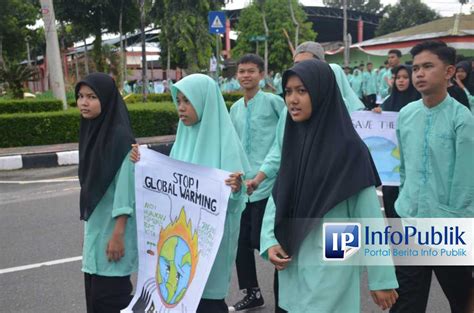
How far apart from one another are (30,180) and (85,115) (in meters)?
6.25

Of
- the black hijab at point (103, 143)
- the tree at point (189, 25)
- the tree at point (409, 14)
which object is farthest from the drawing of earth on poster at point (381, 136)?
the tree at point (409, 14)

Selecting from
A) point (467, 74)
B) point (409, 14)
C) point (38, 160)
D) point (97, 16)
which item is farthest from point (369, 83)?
point (409, 14)

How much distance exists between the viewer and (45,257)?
15.4ft

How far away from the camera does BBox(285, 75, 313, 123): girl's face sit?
217 cm

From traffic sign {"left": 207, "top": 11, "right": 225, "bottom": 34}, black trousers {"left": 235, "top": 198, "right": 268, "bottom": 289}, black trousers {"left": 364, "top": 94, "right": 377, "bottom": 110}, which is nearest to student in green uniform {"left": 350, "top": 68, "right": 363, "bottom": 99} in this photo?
black trousers {"left": 364, "top": 94, "right": 377, "bottom": 110}

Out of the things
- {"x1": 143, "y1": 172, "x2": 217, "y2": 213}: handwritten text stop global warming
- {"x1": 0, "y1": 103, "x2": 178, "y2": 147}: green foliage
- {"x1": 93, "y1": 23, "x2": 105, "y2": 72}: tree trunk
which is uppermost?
{"x1": 93, "y1": 23, "x2": 105, "y2": 72}: tree trunk

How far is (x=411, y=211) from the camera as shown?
9.50 feet

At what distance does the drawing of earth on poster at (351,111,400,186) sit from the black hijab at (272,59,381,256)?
2.67 m

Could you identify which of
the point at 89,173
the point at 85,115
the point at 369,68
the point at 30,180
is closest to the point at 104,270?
the point at 89,173

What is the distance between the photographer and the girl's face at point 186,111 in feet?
8.95

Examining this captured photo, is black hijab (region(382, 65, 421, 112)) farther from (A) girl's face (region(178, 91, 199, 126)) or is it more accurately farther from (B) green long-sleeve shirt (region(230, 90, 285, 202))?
(A) girl's face (region(178, 91, 199, 126))

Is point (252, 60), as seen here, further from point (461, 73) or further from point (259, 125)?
point (461, 73)

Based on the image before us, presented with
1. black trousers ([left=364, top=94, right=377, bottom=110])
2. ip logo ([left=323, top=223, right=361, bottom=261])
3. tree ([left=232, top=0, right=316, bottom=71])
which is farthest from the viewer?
tree ([left=232, top=0, right=316, bottom=71])

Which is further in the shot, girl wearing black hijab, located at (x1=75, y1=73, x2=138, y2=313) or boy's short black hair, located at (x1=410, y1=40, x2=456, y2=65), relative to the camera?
boy's short black hair, located at (x1=410, y1=40, x2=456, y2=65)
